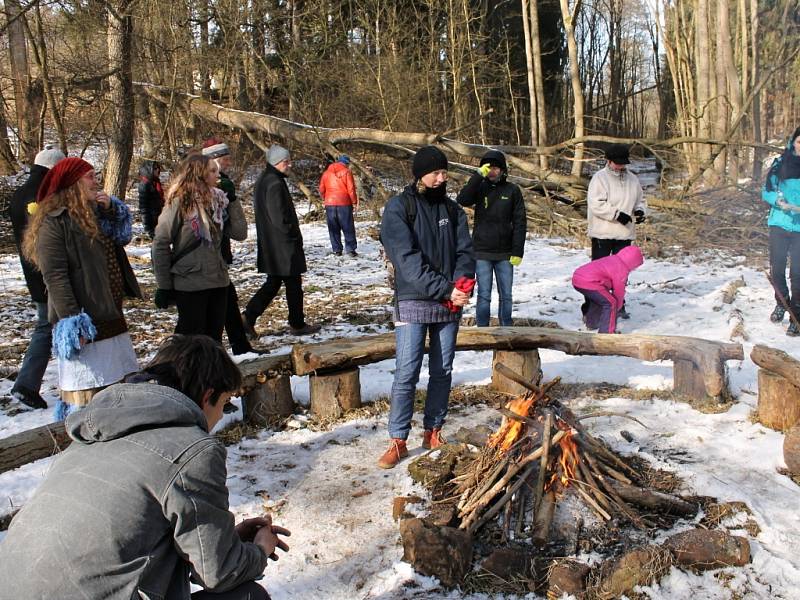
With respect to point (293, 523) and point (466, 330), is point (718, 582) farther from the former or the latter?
point (466, 330)

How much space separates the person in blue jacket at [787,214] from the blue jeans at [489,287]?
2332 mm

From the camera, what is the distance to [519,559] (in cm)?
301

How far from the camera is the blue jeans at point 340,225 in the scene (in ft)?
36.1

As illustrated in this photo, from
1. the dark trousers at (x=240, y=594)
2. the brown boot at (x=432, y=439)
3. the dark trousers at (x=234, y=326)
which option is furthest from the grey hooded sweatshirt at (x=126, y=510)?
the dark trousers at (x=234, y=326)

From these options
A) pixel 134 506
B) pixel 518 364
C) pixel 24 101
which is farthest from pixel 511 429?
pixel 24 101

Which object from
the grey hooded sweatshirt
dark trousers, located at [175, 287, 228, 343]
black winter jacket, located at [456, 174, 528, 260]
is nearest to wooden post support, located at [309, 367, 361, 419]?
dark trousers, located at [175, 287, 228, 343]

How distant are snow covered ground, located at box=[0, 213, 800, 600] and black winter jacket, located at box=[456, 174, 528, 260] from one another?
99cm

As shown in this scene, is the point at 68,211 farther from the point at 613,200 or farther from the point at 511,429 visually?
the point at 613,200

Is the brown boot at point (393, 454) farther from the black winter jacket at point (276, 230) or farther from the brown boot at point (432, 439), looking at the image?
the black winter jacket at point (276, 230)

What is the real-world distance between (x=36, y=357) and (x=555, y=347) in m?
3.77

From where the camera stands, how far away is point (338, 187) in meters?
11.2

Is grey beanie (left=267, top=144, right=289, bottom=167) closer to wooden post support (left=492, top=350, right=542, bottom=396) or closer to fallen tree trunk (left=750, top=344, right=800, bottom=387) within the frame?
wooden post support (left=492, top=350, right=542, bottom=396)

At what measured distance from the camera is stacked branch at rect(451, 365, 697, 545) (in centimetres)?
330

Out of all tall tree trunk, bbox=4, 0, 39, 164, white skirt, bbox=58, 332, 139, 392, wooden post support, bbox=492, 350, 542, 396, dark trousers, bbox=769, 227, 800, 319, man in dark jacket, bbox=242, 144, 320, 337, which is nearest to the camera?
white skirt, bbox=58, 332, 139, 392
